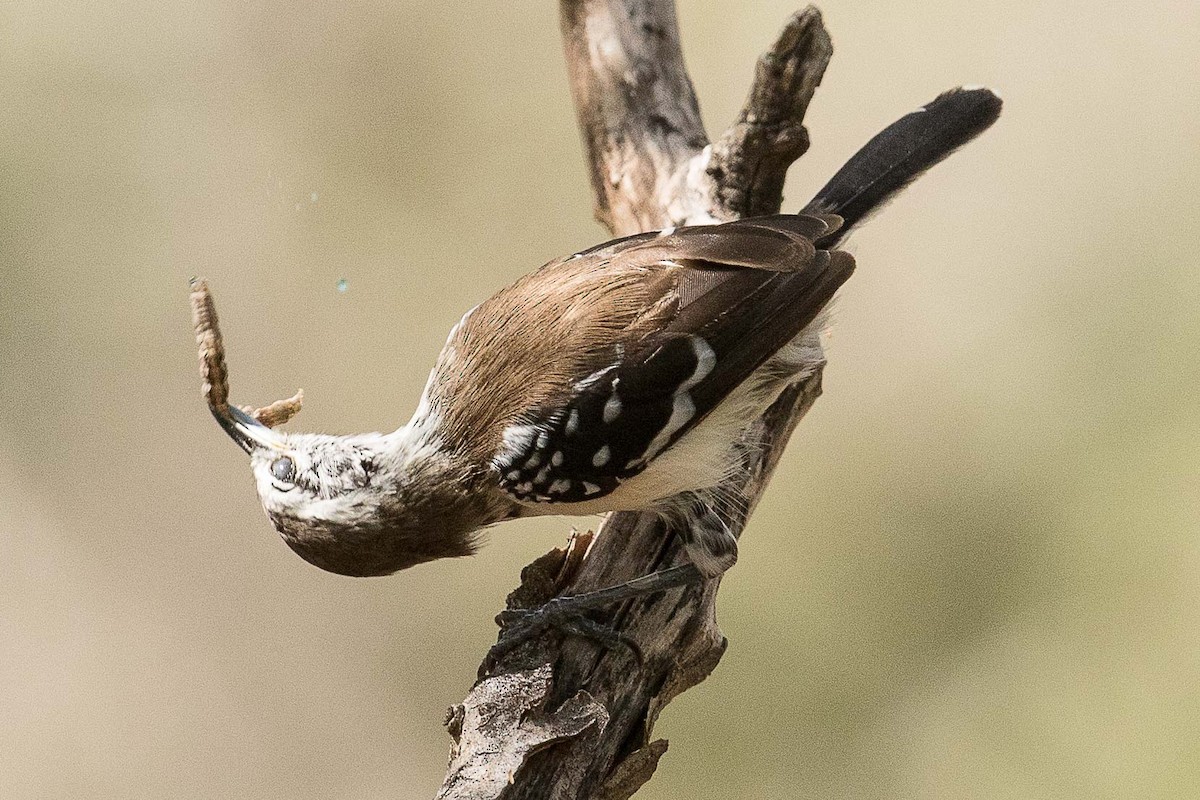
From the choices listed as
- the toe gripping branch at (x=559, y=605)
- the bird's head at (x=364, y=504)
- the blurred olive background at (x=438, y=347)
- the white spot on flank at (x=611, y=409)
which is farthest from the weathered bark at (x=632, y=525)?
the blurred olive background at (x=438, y=347)

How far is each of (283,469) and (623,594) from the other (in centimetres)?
73

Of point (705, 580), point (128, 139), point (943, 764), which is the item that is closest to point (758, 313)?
point (705, 580)

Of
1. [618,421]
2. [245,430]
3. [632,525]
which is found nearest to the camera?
[618,421]

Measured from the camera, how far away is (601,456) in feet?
7.20

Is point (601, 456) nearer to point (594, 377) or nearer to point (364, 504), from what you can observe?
point (594, 377)

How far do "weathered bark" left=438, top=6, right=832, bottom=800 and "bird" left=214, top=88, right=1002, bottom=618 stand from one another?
143 millimetres

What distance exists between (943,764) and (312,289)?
2591mm

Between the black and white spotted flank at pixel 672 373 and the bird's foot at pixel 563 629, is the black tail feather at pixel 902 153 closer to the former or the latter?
the black and white spotted flank at pixel 672 373

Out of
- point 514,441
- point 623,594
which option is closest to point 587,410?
point 514,441

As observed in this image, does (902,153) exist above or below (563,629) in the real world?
above

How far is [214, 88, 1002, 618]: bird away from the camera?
7.23 ft

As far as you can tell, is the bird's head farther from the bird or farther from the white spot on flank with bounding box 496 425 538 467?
the white spot on flank with bounding box 496 425 538 467

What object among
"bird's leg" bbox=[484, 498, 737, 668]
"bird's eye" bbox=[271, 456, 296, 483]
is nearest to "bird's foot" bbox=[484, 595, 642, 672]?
"bird's leg" bbox=[484, 498, 737, 668]

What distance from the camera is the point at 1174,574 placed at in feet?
11.9
